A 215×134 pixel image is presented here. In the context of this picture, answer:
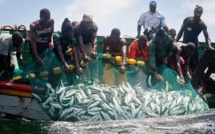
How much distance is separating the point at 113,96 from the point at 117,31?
1.95 metres

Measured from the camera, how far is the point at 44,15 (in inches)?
369

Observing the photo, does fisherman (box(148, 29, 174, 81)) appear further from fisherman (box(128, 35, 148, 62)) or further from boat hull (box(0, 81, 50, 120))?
boat hull (box(0, 81, 50, 120))

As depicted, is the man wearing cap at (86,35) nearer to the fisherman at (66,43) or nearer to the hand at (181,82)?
the fisherman at (66,43)

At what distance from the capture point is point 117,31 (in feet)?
33.0

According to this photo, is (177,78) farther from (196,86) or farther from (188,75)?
(196,86)

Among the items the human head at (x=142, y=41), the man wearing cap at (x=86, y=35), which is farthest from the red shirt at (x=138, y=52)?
the man wearing cap at (x=86, y=35)

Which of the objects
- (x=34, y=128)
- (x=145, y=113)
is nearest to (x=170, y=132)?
(x=145, y=113)

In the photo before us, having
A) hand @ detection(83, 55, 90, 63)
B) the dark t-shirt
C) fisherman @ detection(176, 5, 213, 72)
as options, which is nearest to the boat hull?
hand @ detection(83, 55, 90, 63)

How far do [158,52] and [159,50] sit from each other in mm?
63

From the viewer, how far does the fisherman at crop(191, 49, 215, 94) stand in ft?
37.5

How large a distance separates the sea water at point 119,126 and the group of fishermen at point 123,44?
138 centimetres

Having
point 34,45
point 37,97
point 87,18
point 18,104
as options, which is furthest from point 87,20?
point 18,104

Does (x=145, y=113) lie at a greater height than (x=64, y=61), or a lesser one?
lesser

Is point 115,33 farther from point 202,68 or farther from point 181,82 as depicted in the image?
point 202,68
